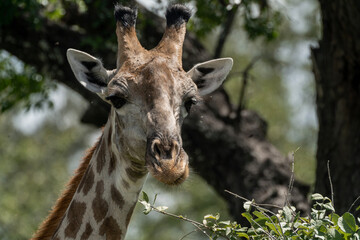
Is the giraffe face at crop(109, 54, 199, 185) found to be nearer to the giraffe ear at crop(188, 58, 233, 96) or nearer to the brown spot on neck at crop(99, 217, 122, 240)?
the giraffe ear at crop(188, 58, 233, 96)

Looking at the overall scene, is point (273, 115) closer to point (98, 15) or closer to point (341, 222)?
point (98, 15)

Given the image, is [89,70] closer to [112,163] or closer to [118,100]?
[118,100]

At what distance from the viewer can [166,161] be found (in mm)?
4977

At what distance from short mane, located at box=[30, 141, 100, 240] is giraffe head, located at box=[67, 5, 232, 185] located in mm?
760

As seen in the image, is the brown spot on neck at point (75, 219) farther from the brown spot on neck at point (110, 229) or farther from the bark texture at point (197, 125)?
the bark texture at point (197, 125)

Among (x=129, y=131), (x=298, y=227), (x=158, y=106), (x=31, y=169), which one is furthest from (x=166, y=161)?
(x=31, y=169)

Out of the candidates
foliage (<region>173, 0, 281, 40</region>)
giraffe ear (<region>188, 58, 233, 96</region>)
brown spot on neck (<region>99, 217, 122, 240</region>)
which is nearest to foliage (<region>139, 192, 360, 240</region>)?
brown spot on neck (<region>99, 217, 122, 240</region>)

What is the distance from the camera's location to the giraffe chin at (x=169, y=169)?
195 inches

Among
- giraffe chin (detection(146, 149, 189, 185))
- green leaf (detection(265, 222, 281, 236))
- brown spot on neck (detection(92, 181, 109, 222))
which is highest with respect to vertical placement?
giraffe chin (detection(146, 149, 189, 185))

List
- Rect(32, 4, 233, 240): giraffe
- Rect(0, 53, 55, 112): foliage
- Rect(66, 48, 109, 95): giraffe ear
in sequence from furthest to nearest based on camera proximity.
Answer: Rect(0, 53, 55, 112): foliage < Rect(66, 48, 109, 95): giraffe ear < Rect(32, 4, 233, 240): giraffe

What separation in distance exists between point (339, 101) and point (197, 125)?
214 cm

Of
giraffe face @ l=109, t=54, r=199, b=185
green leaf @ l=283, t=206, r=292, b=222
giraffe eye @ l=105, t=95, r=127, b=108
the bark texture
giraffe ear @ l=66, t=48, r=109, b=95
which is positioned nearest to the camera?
green leaf @ l=283, t=206, r=292, b=222

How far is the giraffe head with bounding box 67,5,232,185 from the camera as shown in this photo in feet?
16.6

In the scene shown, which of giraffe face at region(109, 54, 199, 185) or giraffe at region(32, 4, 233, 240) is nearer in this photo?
giraffe face at region(109, 54, 199, 185)
